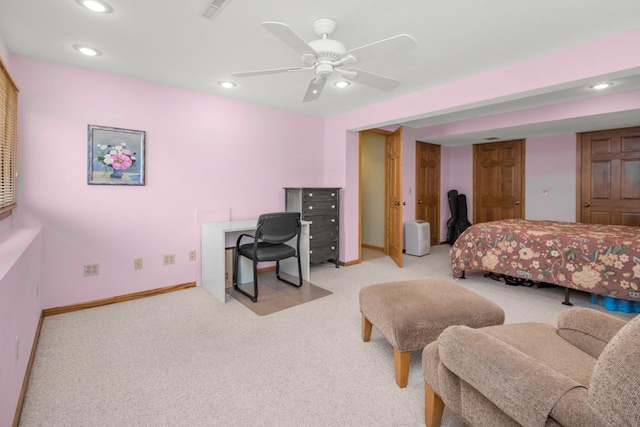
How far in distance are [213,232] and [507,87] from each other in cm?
312

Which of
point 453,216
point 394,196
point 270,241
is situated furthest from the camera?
point 453,216

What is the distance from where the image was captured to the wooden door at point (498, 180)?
586cm

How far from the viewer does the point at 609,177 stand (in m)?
4.90

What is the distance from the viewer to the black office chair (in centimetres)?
322

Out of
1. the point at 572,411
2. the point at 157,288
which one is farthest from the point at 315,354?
the point at 157,288

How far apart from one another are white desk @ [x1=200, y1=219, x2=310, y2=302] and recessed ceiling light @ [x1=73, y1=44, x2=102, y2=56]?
5.84 feet

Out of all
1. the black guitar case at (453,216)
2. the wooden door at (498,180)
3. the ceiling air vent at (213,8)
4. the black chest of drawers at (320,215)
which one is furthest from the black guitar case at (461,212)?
the ceiling air vent at (213,8)

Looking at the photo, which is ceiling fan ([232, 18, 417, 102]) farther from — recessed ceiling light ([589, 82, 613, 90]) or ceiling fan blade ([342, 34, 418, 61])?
recessed ceiling light ([589, 82, 613, 90])

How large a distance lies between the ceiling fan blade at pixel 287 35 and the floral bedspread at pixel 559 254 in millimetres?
2975

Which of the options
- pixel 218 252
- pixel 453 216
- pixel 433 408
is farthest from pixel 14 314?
pixel 453 216

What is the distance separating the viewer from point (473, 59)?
2.71 m

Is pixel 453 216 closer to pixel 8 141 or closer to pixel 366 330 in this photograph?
pixel 366 330

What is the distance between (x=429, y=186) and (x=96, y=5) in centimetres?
572

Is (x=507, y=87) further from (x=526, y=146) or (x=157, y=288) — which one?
(x=157, y=288)
